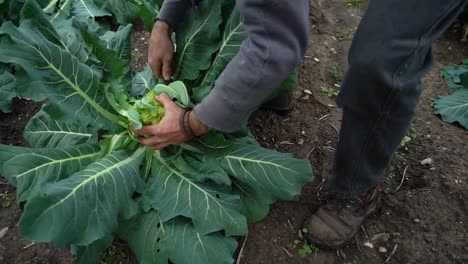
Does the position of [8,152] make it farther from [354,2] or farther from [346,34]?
[354,2]

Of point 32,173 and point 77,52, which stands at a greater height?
point 77,52

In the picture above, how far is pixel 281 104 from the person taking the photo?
2.59 m

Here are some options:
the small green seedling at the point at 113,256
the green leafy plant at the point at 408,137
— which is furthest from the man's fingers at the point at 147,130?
the green leafy plant at the point at 408,137

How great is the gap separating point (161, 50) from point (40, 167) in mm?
739

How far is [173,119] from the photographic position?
1.64 meters

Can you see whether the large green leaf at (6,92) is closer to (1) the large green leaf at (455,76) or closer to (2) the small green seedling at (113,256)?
(2) the small green seedling at (113,256)

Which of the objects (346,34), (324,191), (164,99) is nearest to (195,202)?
(164,99)

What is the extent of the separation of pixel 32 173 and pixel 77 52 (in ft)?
1.86

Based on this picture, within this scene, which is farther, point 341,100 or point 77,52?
point 77,52

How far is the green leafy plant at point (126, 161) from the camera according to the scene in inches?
62.7

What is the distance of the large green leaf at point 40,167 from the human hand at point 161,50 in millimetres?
540

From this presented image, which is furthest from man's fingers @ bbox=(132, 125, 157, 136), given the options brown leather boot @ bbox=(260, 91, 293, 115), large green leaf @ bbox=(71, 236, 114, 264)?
brown leather boot @ bbox=(260, 91, 293, 115)

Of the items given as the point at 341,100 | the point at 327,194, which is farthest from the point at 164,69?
the point at 327,194

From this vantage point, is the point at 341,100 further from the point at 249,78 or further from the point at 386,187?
the point at 386,187
